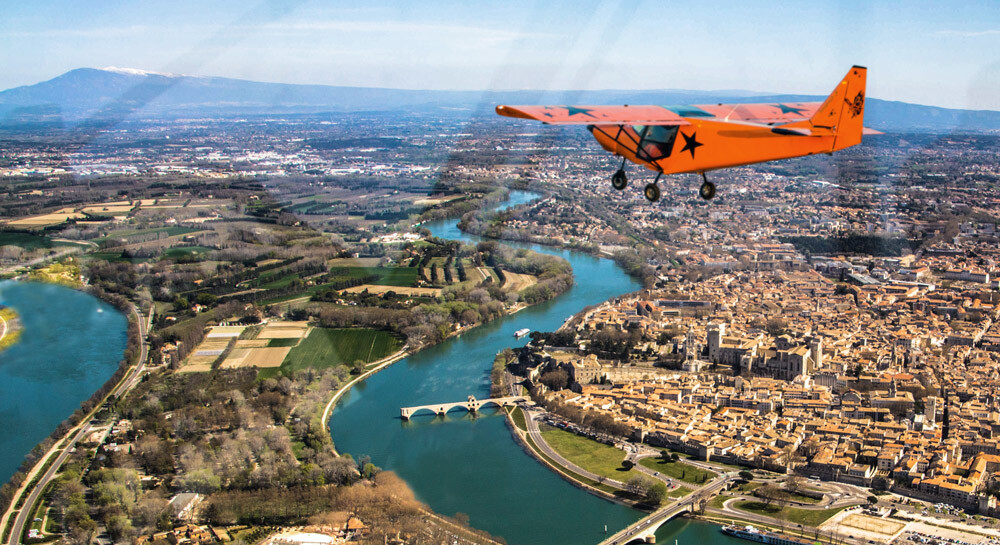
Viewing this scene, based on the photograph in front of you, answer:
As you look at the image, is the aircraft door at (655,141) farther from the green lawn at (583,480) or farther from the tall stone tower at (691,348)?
the tall stone tower at (691,348)

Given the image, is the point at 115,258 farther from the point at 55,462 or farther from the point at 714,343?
the point at 714,343

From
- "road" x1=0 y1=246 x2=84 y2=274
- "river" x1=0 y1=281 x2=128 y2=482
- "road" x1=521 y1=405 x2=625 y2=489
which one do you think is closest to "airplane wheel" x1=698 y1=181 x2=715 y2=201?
"road" x1=521 y1=405 x2=625 y2=489

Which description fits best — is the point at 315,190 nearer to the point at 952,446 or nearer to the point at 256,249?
the point at 256,249

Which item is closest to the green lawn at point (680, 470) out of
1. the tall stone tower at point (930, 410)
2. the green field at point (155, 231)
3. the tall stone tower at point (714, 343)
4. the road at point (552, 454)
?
the road at point (552, 454)

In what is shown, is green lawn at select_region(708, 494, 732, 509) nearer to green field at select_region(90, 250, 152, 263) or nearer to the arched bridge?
the arched bridge

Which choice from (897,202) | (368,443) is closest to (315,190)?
(368,443)

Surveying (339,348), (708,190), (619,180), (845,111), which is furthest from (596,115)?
(339,348)
